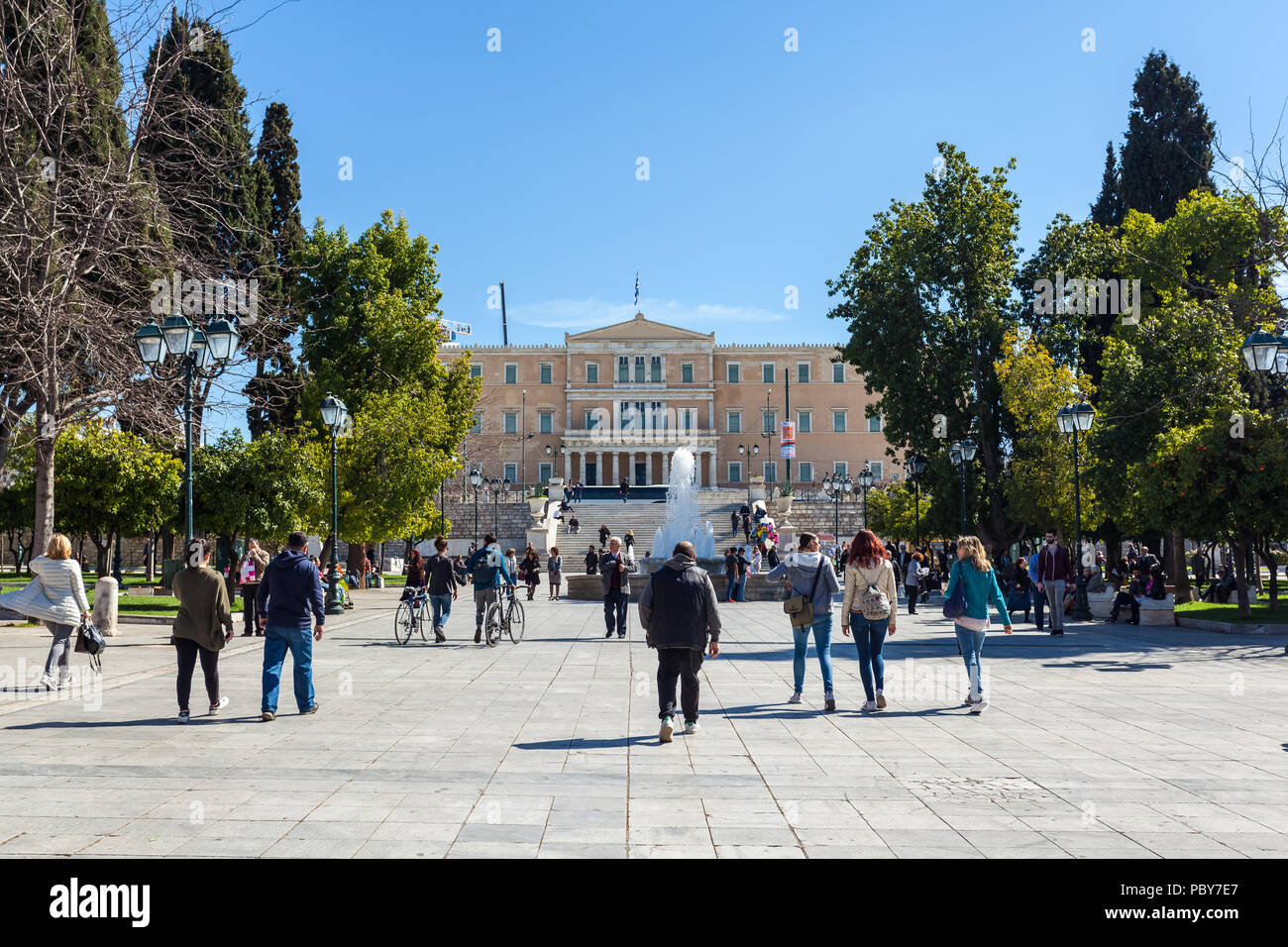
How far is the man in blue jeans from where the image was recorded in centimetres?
927

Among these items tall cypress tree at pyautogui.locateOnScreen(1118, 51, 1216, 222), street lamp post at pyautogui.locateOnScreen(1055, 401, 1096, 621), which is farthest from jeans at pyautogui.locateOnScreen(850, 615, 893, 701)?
tall cypress tree at pyautogui.locateOnScreen(1118, 51, 1216, 222)

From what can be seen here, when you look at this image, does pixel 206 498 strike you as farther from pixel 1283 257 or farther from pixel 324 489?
pixel 1283 257

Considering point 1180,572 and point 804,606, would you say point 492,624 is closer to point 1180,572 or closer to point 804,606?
point 804,606

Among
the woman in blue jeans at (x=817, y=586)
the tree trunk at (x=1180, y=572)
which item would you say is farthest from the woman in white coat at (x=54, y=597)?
the tree trunk at (x=1180, y=572)

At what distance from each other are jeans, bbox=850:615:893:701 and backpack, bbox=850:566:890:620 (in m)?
0.06

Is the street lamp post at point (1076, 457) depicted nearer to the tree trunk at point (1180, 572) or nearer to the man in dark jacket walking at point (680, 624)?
the tree trunk at point (1180, 572)

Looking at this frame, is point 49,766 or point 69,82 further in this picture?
point 69,82

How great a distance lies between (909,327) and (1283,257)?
15.6 m

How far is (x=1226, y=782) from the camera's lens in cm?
673

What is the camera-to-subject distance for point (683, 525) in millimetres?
40406

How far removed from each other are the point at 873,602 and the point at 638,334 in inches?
3249

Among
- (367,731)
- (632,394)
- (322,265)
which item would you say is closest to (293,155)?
(322,265)

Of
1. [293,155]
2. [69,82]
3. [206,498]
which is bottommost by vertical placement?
[206,498]

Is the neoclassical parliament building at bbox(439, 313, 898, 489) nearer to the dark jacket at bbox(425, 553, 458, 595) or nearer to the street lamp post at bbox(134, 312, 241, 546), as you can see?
the dark jacket at bbox(425, 553, 458, 595)
